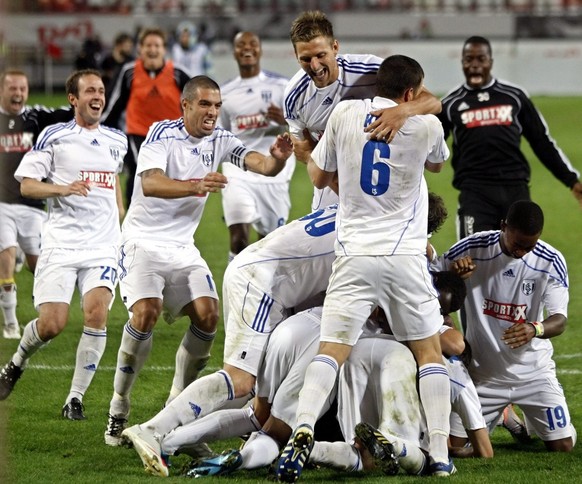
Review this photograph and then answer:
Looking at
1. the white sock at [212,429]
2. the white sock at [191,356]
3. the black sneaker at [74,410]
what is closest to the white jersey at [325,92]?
the white sock at [191,356]

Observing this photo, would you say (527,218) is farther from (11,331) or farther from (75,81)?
(11,331)

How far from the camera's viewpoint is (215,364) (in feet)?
28.2

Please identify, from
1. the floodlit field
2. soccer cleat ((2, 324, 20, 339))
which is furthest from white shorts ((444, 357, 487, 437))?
soccer cleat ((2, 324, 20, 339))

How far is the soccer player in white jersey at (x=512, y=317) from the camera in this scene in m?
6.55

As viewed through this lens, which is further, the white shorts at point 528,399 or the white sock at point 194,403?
the white shorts at point 528,399

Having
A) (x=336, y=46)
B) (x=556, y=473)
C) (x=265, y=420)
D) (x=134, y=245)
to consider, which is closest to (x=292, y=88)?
(x=336, y=46)

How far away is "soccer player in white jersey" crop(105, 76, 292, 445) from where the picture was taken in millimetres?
6668

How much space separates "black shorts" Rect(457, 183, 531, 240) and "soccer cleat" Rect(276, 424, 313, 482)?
4187 mm

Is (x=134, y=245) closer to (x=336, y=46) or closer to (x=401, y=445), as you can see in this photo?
(x=336, y=46)

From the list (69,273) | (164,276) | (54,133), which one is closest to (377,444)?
(164,276)

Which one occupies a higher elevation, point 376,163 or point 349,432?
point 376,163

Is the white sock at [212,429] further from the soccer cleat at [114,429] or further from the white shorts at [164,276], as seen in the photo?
the white shorts at [164,276]

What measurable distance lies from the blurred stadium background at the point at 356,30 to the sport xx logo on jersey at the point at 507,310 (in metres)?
29.3

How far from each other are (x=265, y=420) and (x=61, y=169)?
259 cm
